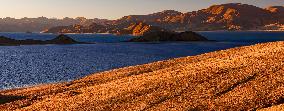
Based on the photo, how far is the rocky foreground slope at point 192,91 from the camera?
37.4 m

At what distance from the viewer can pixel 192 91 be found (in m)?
40.5

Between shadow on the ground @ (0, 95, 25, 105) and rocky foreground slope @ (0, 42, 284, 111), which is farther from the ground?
rocky foreground slope @ (0, 42, 284, 111)

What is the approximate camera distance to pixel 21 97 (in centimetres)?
5194

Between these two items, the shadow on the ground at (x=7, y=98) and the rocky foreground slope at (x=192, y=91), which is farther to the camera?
the shadow on the ground at (x=7, y=98)

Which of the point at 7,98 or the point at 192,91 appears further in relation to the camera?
the point at 7,98

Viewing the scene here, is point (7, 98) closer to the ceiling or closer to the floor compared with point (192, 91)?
closer to the floor

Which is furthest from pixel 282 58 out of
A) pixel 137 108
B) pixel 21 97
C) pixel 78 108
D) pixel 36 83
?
pixel 36 83

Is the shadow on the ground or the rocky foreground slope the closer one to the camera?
the rocky foreground slope

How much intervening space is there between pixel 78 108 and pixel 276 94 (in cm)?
1775

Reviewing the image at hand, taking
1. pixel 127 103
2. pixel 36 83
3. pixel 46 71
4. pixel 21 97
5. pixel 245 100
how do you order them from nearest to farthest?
1. pixel 245 100
2. pixel 127 103
3. pixel 21 97
4. pixel 36 83
5. pixel 46 71

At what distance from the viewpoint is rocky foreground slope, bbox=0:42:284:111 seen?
37.4m

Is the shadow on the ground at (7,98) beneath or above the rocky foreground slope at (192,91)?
beneath

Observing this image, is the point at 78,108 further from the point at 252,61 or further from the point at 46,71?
the point at 46,71

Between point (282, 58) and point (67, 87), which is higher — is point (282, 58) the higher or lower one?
the higher one
